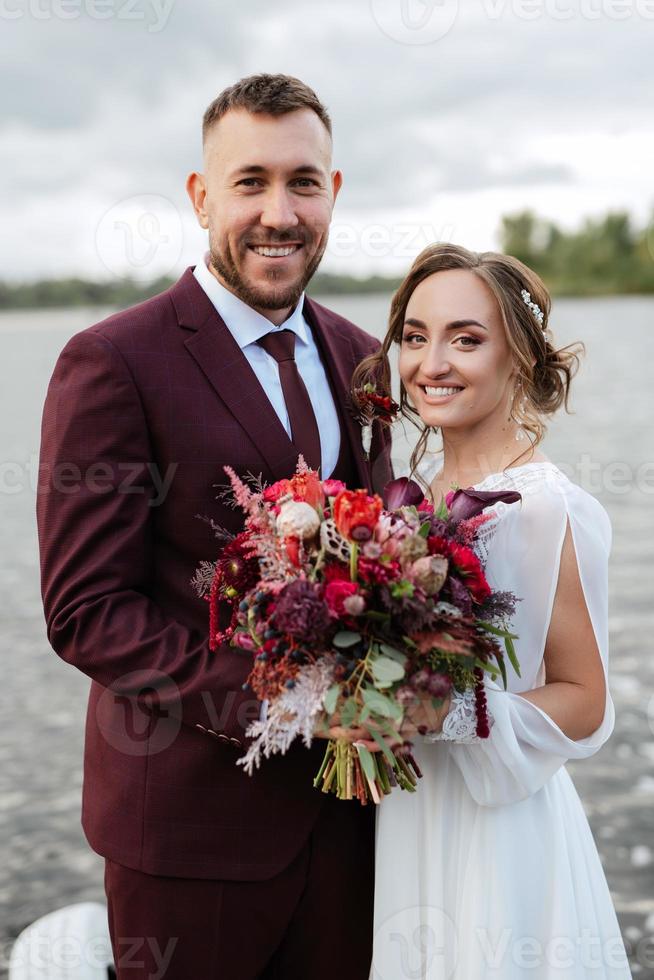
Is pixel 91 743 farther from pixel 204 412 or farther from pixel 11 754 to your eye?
pixel 11 754

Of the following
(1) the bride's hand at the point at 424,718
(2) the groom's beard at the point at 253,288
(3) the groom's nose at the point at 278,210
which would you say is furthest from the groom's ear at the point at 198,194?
(1) the bride's hand at the point at 424,718

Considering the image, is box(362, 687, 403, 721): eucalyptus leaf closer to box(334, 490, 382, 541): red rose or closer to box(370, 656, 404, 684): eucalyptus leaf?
box(370, 656, 404, 684): eucalyptus leaf

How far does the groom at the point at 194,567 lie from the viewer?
2.62 m

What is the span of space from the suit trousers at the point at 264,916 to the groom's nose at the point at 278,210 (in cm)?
172

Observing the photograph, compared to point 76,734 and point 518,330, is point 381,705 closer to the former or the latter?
point 518,330

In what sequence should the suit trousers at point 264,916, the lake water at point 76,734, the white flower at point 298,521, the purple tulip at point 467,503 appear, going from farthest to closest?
1. the lake water at point 76,734
2. the suit trousers at point 264,916
3. the purple tulip at point 467,503
4. the white flower at point 298,521

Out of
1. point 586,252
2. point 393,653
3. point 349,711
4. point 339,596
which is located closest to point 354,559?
point 339,596

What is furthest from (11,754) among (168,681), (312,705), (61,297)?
(61,297)

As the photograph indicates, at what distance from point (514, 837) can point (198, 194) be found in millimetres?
2212

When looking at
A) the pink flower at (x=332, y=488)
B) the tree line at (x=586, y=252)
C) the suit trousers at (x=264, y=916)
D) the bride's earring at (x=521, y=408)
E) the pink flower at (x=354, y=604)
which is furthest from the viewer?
the tree line at (x=586, y=252)

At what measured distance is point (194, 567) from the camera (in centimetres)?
279

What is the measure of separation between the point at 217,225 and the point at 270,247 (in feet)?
0.61

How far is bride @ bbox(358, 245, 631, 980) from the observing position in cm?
266

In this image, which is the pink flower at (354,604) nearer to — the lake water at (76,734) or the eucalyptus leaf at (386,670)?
the eucalyptus leaf at (386,670)
